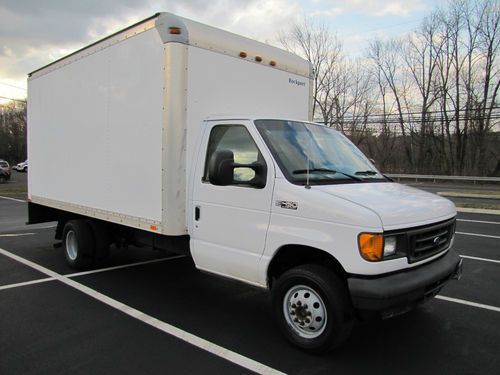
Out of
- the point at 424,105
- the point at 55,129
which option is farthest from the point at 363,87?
the point at 55,129

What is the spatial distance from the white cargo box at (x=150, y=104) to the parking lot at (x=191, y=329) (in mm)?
1034

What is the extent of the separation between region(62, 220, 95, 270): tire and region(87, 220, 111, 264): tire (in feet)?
0.19

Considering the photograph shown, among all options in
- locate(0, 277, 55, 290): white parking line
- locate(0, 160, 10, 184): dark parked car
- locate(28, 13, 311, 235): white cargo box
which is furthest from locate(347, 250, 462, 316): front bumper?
locate(0, 160, 10, 184): dark parked car

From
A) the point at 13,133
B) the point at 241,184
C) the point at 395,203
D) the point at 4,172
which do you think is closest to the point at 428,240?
the point at 395,203

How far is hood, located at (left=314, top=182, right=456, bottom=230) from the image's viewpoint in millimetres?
3549

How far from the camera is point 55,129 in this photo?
7.08 meters

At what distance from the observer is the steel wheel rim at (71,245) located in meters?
6.70

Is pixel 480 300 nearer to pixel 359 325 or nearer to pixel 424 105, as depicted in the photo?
pixel 359 325

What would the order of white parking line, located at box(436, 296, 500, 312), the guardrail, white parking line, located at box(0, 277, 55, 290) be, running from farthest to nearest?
1. the guardrail
2. white parking line, located at box(0, 277, 55, 290)
3. white parking line, located at box(436, 296, 500, 312)

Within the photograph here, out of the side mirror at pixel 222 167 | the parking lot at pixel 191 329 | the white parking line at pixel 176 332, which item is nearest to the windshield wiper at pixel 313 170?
the side mirror at pixel 222 167

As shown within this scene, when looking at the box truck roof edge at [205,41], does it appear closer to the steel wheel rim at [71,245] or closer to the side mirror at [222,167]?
the side mirror at [222,167]

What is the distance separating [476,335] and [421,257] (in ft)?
4.25

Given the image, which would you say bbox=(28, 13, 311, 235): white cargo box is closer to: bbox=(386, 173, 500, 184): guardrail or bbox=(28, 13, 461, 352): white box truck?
bbox=(28, 13, 461, 352): white box truck

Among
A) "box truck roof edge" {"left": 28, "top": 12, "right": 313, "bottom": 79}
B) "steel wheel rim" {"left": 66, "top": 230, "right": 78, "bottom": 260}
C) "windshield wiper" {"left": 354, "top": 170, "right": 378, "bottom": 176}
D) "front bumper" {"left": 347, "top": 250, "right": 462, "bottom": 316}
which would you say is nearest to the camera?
"front bumper" {"left": 347, "top": 250, "right": 462, "bottom": 316}
